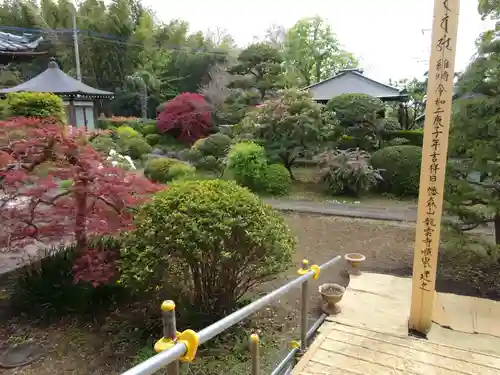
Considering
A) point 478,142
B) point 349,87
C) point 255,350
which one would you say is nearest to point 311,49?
point 349,87

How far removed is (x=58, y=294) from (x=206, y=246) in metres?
1.95

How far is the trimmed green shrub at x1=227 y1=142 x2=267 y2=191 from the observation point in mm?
9695

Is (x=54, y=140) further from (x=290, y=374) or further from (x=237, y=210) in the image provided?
(x=290, y=374)

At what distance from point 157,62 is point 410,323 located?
2607 cm

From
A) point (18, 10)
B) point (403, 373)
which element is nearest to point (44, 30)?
point (18, 10)

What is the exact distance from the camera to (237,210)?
3152mm

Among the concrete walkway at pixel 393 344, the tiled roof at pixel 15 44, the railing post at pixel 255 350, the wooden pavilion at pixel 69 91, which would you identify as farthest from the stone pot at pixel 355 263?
the wooden pavilion at pixel 69 91

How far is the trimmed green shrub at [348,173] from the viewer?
30.1ft

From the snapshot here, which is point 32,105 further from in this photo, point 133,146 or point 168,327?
point 168,327

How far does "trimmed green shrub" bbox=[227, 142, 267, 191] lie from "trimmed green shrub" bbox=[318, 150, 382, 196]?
5.14 ft

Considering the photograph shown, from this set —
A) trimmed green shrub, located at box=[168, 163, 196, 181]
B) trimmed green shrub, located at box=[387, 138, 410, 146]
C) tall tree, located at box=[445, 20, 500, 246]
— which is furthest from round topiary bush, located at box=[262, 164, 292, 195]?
tall tree, located at box=[445, 20, 500, 246]

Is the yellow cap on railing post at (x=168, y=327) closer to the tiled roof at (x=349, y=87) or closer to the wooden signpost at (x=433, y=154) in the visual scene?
the wooden signpost at (x=433, y=154)

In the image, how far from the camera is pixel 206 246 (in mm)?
2980

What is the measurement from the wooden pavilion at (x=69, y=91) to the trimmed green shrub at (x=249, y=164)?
6791 millimetres
